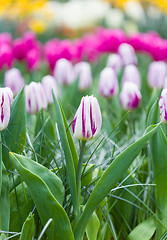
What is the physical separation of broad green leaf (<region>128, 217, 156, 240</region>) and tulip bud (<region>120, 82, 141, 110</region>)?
48 cm

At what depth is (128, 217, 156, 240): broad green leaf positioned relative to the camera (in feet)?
3.48

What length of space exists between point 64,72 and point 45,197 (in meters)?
1.29

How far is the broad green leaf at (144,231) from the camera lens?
1.06 metres

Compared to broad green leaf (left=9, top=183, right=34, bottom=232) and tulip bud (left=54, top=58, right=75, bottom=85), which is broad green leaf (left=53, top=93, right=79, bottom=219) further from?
tulip bud (left=54, top=58, right=75, bottom=85)

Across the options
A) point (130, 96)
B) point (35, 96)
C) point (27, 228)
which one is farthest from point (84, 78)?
point (27, 228)

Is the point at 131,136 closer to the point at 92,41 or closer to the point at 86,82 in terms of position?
the point at 86,82

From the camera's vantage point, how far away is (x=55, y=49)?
2.47 metres

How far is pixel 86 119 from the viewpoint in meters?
0.85

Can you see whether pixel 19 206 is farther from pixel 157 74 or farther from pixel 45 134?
pixel 157 74

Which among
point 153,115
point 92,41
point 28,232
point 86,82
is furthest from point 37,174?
point 92,41

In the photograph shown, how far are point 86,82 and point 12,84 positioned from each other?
44cm

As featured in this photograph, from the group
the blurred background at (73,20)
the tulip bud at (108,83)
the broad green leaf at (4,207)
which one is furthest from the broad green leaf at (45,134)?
the blurred background at (73,20)

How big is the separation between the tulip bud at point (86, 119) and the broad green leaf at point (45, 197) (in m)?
0.13

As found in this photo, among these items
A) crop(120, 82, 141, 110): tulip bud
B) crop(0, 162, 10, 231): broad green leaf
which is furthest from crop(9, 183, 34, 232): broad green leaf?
crop(120, 82, 141, 110): tulip bud
